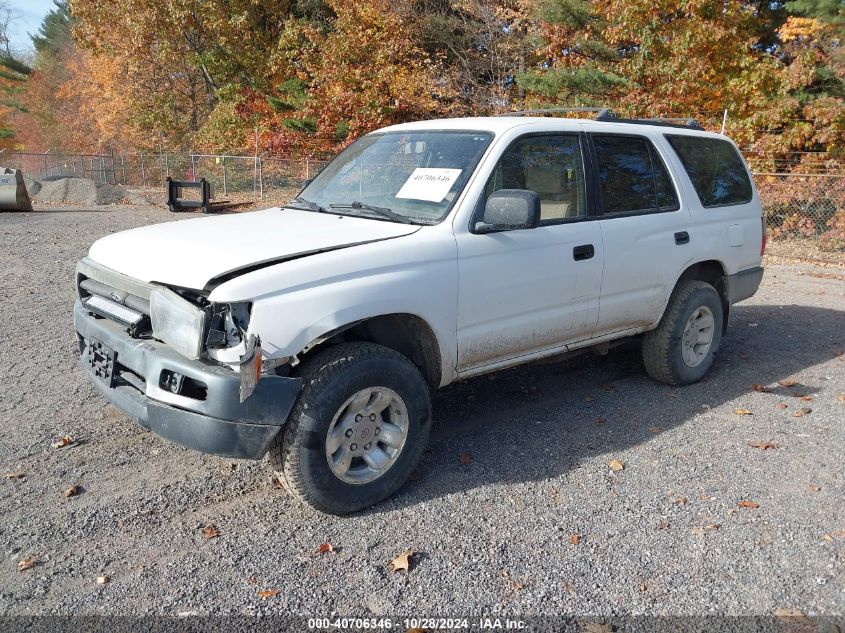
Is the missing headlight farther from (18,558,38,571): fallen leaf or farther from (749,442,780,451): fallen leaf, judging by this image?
(749,442,780,451): fallen leaf

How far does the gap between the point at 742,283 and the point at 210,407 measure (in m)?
4.70

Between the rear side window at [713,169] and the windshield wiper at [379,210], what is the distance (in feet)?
8.44

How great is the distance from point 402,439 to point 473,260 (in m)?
1.08

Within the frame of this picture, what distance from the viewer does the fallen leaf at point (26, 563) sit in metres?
3.10

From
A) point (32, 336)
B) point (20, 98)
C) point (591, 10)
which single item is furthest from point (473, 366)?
point (20, 98)

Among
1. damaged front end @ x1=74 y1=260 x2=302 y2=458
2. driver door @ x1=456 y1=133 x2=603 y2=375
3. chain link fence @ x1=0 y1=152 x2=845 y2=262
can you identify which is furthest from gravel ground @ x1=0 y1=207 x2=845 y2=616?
chain link fence @ x1=0 y1=152 x2=845 y2=262

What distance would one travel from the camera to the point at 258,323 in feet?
10.3

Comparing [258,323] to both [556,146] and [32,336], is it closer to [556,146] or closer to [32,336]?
[556,146]

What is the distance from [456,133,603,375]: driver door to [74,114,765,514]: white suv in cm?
1

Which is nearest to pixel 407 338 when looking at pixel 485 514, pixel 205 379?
pixel 485 514

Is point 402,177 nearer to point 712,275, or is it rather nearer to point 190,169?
point 712,275

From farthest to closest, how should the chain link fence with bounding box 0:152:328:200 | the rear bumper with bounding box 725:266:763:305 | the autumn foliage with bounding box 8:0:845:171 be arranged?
1. the chain link fence with bounding box 0:152:328:200
2. the autumn foliage with bounding box 8:0:845:171
3. the rear bumper with bounding box 725:266:763:305

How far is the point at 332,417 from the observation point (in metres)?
3.41

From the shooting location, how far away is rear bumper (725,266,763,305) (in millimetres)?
5863
